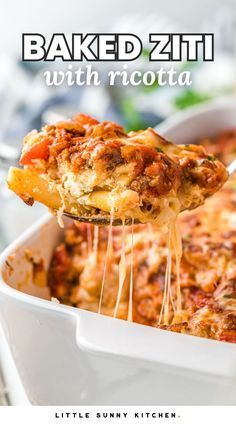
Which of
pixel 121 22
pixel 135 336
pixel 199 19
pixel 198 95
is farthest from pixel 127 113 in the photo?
pixel 135 336

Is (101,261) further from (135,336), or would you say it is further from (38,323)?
(135,336)

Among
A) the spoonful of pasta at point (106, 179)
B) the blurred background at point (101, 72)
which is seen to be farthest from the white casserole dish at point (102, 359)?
the blurred background at point (101, 72)

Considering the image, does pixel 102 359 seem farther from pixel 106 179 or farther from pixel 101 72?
pixel 101 72

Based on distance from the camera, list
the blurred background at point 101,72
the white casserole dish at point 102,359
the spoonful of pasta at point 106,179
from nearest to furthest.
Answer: the white casserole dish at point 102,359 < the spoonful of pasta at point 106,179 < the blurred background at point 101,72

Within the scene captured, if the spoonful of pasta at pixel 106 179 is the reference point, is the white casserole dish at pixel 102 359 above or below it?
below

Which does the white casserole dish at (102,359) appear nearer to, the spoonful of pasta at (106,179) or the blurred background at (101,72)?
the spoonful of pasta at (106,179)

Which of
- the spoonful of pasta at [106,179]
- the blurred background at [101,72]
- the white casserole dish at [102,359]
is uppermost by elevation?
the blurred background at [101,72]
